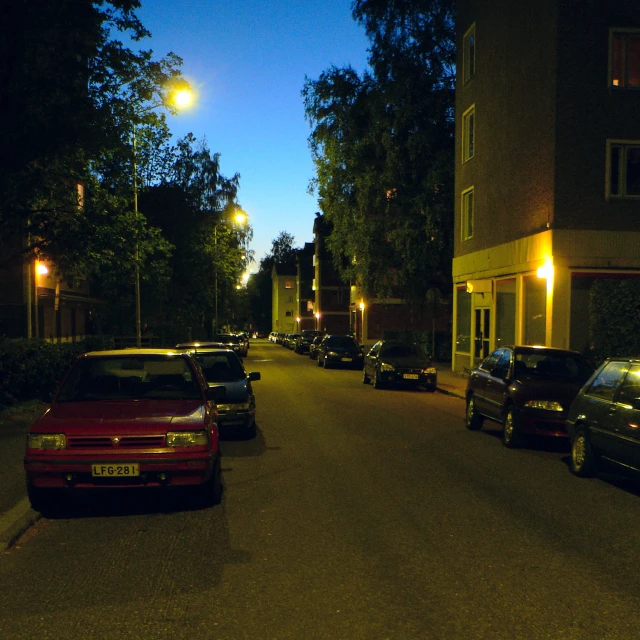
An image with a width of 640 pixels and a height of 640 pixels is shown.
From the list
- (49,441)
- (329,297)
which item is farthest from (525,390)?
(329,297)

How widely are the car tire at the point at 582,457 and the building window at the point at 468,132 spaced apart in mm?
20256

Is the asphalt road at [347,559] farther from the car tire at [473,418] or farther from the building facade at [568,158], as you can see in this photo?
the building facade at [568,158]

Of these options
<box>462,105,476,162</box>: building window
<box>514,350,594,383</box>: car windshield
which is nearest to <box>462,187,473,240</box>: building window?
<box>462,105,476,162</box>: building window

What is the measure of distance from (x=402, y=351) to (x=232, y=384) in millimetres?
13003

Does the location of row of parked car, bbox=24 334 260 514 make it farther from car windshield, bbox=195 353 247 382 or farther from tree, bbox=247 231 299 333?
tree, bbox=247 231 299 333

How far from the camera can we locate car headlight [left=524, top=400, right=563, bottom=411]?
11703 mm

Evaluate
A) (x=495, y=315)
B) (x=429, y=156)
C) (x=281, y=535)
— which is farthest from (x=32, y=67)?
(x=429, y=156)

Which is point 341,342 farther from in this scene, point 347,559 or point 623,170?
point 347,559

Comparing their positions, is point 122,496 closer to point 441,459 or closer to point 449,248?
point 441,459

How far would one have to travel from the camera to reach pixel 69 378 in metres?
8.16

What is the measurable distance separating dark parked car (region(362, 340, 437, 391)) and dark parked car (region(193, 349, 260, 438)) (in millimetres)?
10353

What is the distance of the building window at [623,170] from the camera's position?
822 inches

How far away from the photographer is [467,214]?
97.8 ft

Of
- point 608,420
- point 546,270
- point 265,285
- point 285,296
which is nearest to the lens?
point 608,420
